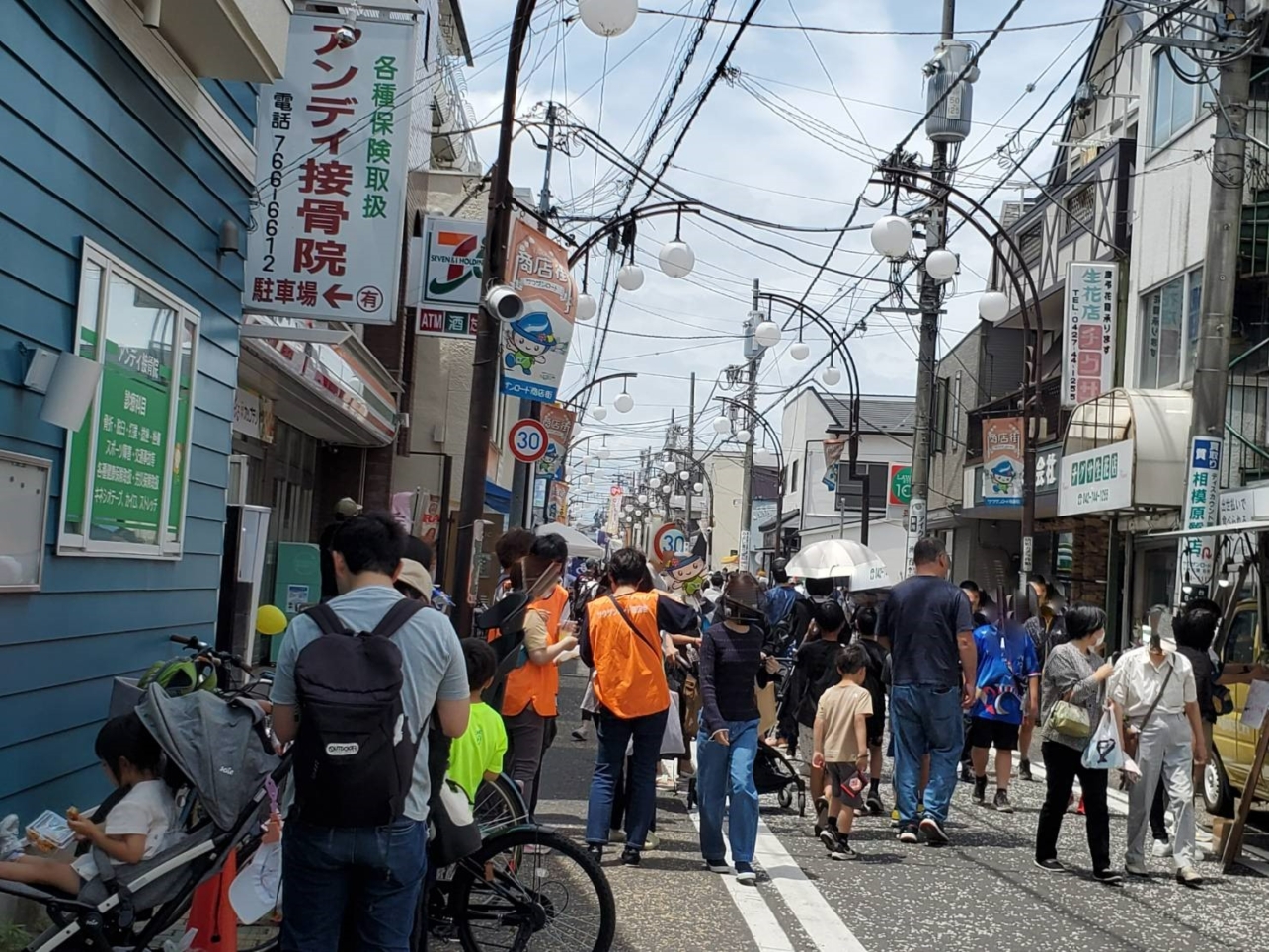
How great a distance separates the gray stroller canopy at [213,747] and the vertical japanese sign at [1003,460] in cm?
1839

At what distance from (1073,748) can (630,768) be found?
278 cm

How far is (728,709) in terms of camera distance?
8.03 metres

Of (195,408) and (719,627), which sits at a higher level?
(195,408)

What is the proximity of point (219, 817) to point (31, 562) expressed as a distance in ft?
5.51

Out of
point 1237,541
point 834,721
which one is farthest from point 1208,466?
point 834,721

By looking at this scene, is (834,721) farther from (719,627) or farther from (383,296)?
(383,296)

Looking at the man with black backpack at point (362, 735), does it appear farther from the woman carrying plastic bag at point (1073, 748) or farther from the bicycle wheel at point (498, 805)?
the woman carrying plastic bag at point (1073, 748)

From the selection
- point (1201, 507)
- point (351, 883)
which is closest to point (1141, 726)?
point (1201, 507)

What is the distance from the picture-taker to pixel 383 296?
9.01m

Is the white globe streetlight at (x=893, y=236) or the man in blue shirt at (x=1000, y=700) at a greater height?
the white globe streetlight at (x=893, y=236)

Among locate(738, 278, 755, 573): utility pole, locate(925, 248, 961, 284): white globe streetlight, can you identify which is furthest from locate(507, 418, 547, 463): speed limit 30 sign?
locate(738, 278, 755, 573): utility pole

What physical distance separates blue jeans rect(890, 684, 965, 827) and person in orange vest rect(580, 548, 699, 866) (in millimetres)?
2226

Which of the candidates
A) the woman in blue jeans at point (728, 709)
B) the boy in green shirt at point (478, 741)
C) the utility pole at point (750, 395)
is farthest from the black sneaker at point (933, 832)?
the utility pole at point (750, 395)

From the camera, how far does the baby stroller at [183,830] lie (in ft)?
14.5
